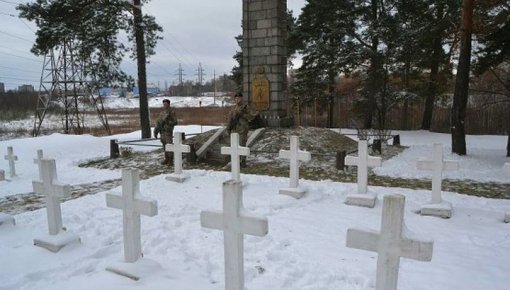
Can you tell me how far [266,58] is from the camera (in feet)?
46.2

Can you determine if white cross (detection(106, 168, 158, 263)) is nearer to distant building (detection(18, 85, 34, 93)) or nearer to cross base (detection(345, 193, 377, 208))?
cross base (detection(345, 193, 377, 208))

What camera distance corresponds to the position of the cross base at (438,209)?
5809 millimetres

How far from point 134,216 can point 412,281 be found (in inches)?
107

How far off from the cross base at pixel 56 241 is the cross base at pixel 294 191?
3.58 m

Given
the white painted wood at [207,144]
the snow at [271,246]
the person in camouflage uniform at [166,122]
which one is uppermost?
the person in camouflage uniform at [166,122]

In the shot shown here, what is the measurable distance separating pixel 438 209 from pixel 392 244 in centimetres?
371

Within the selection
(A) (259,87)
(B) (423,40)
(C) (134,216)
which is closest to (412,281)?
(C) (134,216)

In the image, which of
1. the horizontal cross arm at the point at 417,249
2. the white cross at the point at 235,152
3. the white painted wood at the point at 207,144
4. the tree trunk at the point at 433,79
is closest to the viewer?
the horizontal cross arm at the point at 417,249

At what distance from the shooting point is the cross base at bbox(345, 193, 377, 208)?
636cm

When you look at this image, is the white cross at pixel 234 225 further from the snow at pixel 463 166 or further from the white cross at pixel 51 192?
the snow at pixel 463 166

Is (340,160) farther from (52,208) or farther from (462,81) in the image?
(52,208)

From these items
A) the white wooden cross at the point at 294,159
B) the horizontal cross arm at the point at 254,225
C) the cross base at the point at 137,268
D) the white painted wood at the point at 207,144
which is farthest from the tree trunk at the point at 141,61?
the horizontal cross arm at the point at 254,225

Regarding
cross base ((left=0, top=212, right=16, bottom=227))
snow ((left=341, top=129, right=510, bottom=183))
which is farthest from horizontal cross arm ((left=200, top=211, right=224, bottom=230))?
snow ((left=341, top=129, right=510, bottom=183))

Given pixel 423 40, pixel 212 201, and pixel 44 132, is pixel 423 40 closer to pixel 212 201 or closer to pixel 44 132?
pixel 212 201
